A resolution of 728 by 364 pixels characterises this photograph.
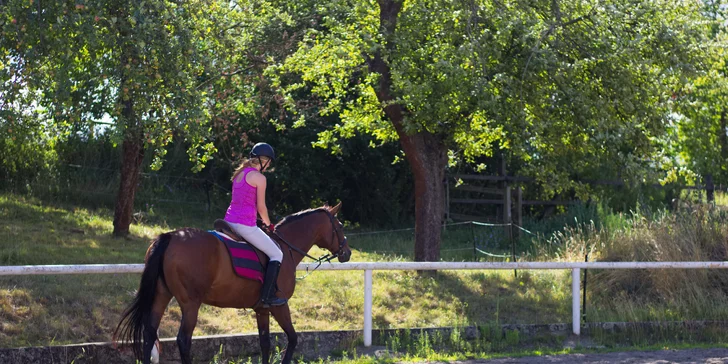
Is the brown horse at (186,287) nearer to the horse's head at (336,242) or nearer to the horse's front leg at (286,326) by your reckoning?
the horse's front leg at (286,326)

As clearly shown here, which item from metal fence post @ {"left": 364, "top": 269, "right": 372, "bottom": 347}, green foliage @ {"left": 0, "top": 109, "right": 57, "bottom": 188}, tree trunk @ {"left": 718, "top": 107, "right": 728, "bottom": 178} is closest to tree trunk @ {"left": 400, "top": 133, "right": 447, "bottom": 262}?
metal fence post @ {"left": 364, "top": 269, "right": 372, "bottom": 347}

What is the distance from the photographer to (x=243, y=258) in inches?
340

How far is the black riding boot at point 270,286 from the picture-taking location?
872cm

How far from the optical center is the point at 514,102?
43.8ft

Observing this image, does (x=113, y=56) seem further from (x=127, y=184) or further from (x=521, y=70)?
(x=127, y=184)

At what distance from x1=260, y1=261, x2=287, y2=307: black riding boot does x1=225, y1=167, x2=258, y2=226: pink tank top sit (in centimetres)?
51

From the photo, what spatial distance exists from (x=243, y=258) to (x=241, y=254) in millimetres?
47

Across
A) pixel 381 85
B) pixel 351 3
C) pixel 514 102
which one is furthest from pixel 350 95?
pixel 514 102

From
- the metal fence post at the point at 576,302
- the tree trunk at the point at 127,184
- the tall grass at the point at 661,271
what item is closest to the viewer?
the metal fence post at the point at 576,302

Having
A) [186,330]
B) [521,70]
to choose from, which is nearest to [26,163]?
[521,70]

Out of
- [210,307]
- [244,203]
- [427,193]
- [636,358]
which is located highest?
[427,193]

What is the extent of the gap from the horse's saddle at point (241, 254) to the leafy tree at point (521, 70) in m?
5.21

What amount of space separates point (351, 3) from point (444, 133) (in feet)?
11.0

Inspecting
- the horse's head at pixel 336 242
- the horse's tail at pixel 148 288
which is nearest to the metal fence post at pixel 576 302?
the horse's head at pixel 336 242
